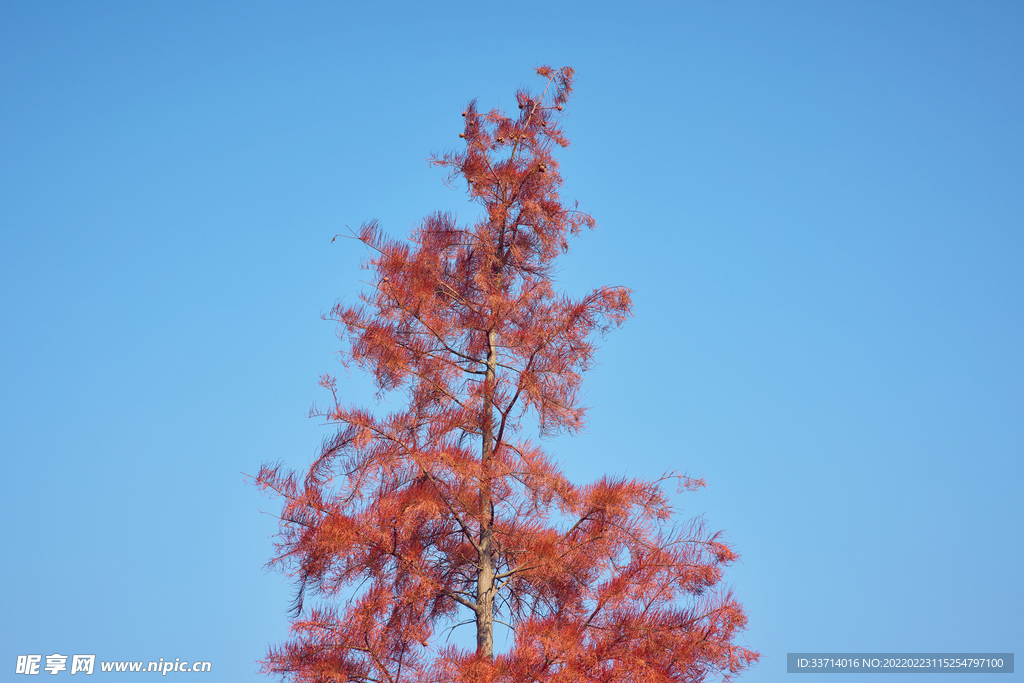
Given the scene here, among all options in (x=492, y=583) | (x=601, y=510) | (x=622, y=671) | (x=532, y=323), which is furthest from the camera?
(x=532, y=323)

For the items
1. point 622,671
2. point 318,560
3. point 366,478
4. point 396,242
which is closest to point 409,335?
point 396,242

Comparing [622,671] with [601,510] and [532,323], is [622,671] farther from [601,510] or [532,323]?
[532,323]

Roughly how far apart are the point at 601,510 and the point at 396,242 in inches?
145

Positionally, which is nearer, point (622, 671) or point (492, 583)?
point (622, 671)

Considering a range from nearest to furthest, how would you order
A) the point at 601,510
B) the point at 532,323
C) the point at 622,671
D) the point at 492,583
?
the point at 622,671 → the point at 601,510 → the point at 492,583 → the point at 532,323

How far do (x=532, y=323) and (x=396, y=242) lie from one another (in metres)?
1.78

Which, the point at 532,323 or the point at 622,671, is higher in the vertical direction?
the point at 532,323

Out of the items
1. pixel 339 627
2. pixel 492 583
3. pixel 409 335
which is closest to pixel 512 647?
pixel 492 583

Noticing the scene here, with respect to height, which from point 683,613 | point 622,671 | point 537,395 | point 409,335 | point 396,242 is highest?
point 396,242

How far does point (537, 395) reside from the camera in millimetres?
10016

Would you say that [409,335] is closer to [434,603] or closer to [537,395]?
[537,395]

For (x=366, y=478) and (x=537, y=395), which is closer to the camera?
(x=366, y=478)

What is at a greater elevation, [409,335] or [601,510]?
[409,335]

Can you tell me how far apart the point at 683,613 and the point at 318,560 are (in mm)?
3576
